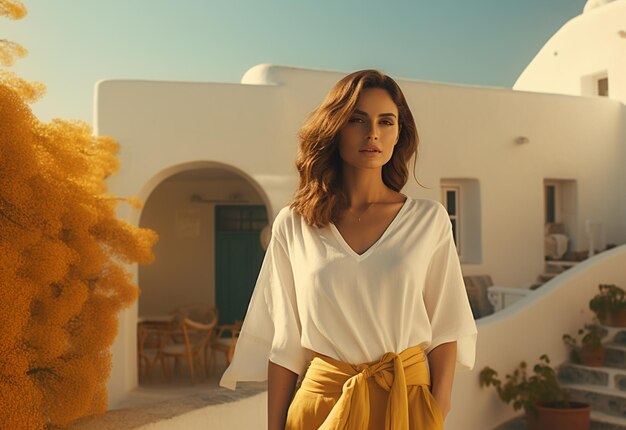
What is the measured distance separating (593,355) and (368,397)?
5867 mm

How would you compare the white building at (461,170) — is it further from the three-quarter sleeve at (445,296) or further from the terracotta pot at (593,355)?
the three-quarter sleeve at (445,296)

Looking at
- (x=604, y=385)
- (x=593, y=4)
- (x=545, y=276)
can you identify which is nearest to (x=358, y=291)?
(x=604, y=385)

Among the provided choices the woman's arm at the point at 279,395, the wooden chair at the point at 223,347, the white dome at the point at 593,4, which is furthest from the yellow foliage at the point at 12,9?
the white dome at the point at 593,4

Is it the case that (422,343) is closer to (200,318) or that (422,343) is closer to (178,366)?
(178,366)

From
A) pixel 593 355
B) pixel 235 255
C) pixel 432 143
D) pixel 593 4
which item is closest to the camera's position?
pixel 593 355

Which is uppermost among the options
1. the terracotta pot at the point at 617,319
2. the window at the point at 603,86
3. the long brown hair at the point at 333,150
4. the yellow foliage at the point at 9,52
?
the window at the point at 603,86

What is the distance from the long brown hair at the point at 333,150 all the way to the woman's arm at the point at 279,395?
414mm

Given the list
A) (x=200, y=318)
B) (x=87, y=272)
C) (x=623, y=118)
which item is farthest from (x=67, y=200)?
(x=623, y=118)

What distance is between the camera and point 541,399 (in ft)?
21.0

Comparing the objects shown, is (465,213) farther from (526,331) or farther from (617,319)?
(526,331)

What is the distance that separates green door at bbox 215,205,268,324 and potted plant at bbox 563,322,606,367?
6479 millimetres

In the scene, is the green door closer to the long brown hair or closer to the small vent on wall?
the small vent on wall

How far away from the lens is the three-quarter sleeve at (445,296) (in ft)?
6.26

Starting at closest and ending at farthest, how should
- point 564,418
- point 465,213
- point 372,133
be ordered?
1. point 372,133
2. point 564,418
3. point 465,213
